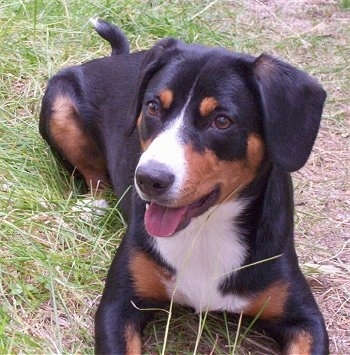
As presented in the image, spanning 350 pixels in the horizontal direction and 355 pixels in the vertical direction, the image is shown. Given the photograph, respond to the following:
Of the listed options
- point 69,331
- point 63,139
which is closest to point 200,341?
point 69,331

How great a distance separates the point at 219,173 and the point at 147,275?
0.52 meters

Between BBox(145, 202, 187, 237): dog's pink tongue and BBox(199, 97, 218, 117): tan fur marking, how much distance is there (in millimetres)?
318

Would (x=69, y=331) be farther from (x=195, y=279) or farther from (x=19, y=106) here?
(x=19, y=106)

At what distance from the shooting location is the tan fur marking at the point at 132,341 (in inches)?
118

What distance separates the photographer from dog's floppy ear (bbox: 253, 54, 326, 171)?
2842 millimetres

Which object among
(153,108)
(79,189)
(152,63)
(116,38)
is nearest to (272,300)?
(153,108)

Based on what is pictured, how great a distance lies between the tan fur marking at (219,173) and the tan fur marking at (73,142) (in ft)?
4.73

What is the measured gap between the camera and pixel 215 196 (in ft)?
9.39

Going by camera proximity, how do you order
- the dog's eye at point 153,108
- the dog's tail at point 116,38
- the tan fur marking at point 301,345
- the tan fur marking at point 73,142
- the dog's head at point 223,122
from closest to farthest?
the dog's head at point 223,122 → the dog's eye at point 153,108 → the tan fur marking at point 301,345 → the tan fur marking at point 73,142 → the dog's tail at point 116,38


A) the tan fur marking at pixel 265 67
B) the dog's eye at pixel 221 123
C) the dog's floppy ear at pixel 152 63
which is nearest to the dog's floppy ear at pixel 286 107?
the tan fur marking at pixel 265 67

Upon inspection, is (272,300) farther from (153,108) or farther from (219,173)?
(153,108)

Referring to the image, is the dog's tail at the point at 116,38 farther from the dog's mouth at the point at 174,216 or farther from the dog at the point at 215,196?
the dog's mouth at the point at 174,216

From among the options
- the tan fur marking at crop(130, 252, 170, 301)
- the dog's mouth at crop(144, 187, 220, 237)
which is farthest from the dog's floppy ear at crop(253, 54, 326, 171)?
the tan fur marking at crop(130, 252, 170, 301)

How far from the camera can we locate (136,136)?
3.65 meters
